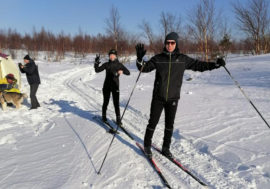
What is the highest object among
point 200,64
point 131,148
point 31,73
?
point 200,64

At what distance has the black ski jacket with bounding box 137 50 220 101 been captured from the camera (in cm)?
289

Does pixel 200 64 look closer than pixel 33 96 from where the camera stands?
Yes

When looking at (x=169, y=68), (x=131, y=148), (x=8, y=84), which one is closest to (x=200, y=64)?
(x=169, y=68)

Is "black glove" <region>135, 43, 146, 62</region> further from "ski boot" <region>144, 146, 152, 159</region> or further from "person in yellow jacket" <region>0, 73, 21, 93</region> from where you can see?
"person in yellow jacket" <region>0, 73, 21, 93</region>

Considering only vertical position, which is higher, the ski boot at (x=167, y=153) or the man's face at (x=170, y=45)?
the man's face at (x=170, y=45)

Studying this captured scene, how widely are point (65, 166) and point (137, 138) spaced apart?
5.27 feet

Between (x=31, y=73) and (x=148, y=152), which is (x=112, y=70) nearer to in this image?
(x=148, y=152)

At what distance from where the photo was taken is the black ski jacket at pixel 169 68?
9.50ft

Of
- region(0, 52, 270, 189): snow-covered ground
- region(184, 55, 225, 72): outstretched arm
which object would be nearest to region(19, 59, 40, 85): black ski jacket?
region(0, 52, 270, 189): snow-covered ground

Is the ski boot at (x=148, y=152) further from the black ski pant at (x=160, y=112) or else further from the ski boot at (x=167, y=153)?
the ski boot at (x=167, y=153)

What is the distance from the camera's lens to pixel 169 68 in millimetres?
2887

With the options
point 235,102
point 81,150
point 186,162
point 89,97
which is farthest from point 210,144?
point 89,97

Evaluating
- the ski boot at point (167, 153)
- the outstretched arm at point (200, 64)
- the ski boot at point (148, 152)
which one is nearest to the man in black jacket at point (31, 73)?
the ski boot at point (148, 152)

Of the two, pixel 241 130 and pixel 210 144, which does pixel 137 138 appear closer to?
pixel 210 144
